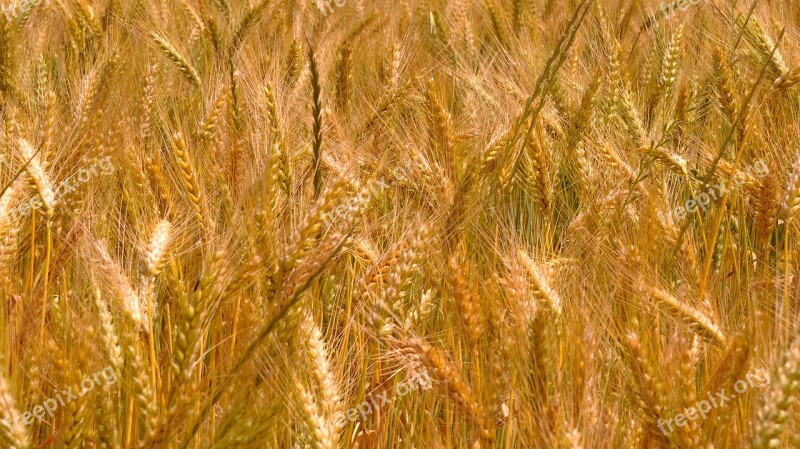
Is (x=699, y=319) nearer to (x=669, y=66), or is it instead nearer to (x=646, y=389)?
(x=646, y=389)

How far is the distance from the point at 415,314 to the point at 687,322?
52cm

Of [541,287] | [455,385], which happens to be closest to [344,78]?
[541,287]

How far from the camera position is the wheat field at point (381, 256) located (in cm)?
106

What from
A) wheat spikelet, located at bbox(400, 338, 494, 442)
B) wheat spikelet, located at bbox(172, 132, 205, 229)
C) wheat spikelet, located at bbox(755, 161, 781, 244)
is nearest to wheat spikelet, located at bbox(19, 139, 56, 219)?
wheat spikelet, located at bbox(172, 132, 205, 229)

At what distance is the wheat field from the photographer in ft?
3.48

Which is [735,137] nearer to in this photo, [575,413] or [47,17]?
[575,413]

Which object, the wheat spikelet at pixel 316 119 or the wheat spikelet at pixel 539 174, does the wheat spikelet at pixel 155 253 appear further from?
the wheat spikelet at pixel 539 174

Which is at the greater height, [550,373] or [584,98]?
[584,98]

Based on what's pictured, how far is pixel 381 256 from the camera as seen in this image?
1478 mm

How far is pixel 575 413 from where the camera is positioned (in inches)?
42.7

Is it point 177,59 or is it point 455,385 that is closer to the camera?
point 455,385

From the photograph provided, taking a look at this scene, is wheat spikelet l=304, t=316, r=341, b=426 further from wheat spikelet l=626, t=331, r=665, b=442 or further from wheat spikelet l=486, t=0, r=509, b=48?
wheat spikelet l=486, t=0, r=509, b=48

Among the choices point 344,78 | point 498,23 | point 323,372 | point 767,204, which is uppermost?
point 498,23

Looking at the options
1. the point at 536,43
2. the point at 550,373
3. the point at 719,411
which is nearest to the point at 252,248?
the point at 550,373
